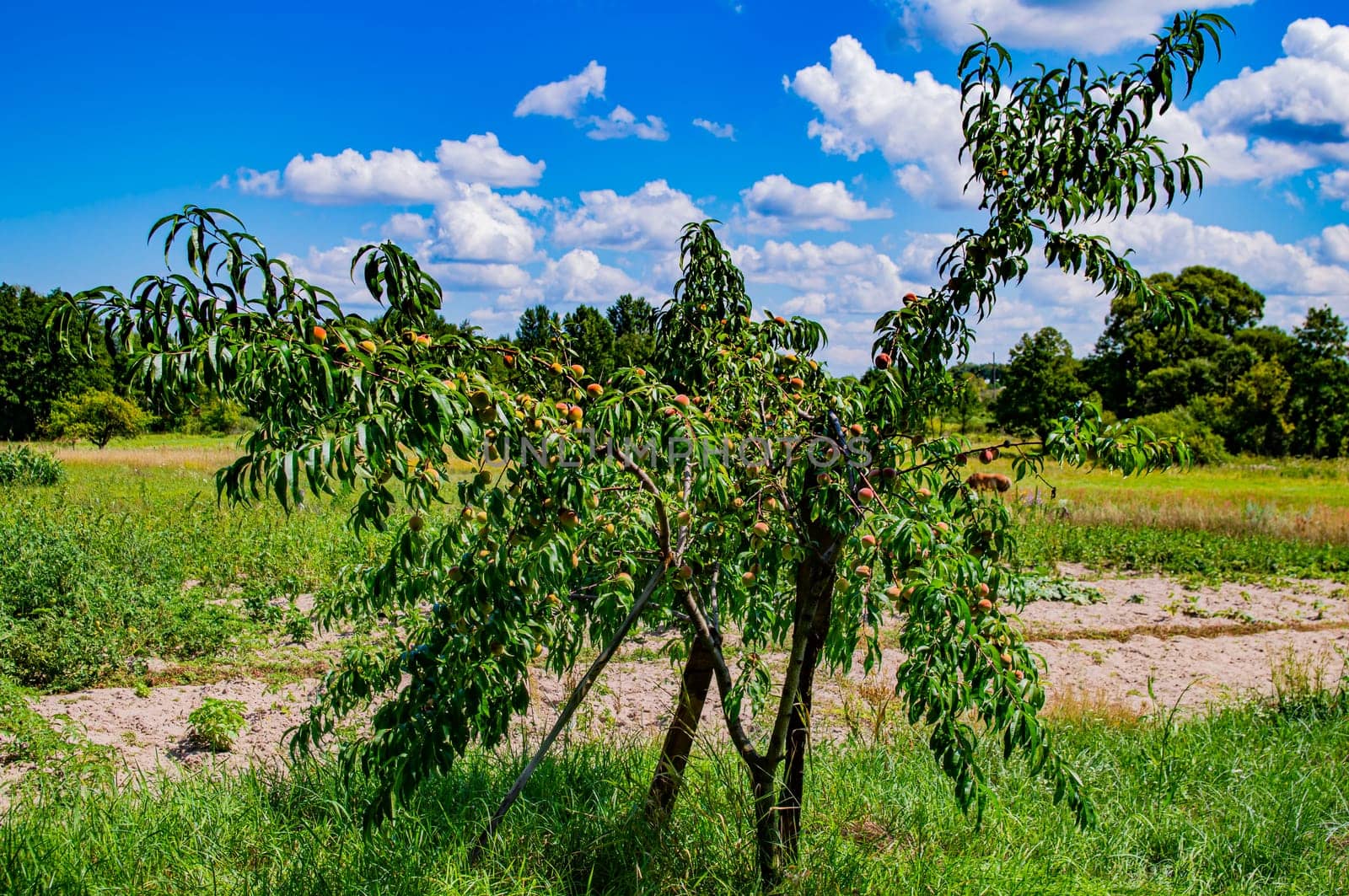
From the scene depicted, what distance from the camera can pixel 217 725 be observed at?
14.6 ft

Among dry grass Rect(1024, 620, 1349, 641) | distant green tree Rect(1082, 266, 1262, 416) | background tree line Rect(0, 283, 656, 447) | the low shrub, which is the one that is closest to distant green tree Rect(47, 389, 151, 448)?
background tree line Rect(0, 283, 656, 447)

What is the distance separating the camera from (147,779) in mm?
3992

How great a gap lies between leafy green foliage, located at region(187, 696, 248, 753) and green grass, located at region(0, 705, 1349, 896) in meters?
0.55

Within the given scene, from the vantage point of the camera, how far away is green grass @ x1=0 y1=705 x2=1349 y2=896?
2811 mm

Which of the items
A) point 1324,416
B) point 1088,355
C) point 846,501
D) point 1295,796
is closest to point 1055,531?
point 1295,796

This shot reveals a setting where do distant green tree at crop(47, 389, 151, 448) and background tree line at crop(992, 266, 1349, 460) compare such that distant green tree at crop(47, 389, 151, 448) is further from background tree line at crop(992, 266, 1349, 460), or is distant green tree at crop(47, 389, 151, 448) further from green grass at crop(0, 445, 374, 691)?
background tree line at crop(992, 266, 1349, 460)

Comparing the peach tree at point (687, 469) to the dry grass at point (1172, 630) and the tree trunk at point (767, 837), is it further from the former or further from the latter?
the dry grass at point (1172, 630)

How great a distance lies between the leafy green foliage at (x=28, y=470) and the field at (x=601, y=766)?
7370mm

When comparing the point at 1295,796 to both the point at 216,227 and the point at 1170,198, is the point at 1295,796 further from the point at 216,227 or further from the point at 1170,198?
the point at 216,227

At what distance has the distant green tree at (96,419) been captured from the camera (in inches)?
1226

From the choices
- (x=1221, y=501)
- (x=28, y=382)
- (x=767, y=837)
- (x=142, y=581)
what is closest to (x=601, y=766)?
(x=767, y=837)

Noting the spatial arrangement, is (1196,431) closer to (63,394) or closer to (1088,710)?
(1088,710)

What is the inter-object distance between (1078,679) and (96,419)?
114 feet

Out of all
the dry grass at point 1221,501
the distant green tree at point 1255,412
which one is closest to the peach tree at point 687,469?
the dry grass at point 1221,501
